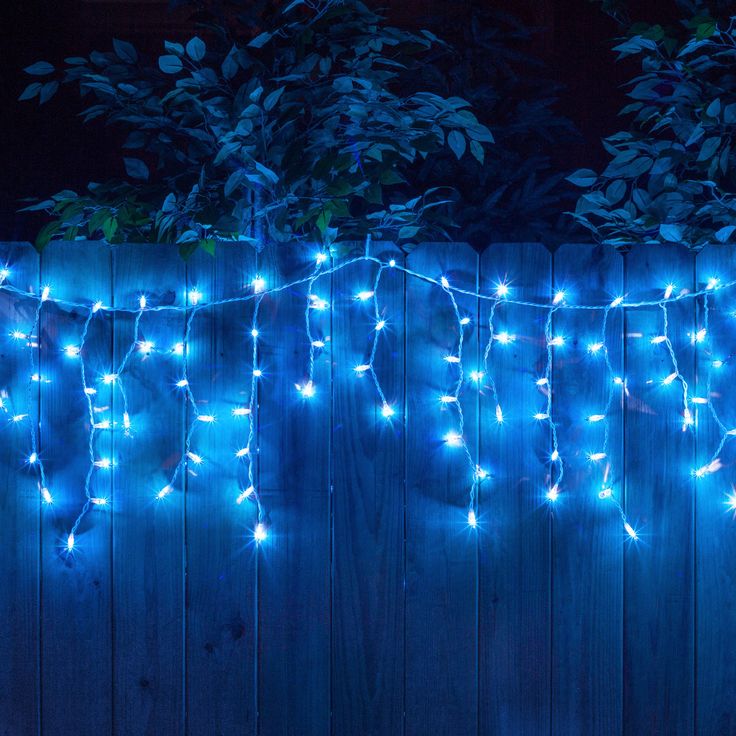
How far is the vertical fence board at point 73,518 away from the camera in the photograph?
1851mm

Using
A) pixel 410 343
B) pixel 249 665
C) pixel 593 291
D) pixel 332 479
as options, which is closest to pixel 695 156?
pixel 593 291

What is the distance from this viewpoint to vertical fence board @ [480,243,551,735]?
5.99 feet

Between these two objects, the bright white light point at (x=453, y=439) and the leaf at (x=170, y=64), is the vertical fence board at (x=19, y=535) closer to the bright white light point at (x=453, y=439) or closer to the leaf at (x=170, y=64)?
the leaf at (x=170, y=64)

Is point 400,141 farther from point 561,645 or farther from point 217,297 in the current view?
point 561,645

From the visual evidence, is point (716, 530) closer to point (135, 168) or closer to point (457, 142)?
point (457, 142)

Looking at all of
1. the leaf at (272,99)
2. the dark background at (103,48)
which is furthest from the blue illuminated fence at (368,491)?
the dark background at (103,48)

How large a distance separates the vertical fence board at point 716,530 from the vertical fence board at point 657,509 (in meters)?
0.03

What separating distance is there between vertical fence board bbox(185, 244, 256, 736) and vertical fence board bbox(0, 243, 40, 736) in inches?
16.8

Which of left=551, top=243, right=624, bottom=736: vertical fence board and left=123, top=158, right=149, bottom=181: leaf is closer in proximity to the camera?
left=551, top=243, right=624, bottom=736: vertical fence board

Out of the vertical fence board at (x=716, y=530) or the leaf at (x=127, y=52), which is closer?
the vertical fence board at (x=716, y=530)

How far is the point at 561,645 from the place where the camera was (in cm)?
183

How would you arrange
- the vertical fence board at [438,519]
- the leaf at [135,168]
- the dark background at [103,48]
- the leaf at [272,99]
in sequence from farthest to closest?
the dark background at [103,48] < the leaf at [135,168] < the vertical fence board at [438,519] < the leaf at [272,99]

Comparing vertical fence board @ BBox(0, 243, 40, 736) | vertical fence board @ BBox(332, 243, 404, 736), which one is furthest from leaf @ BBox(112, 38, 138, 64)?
vertical fence board @ BBox(332, 243, 404, 736)

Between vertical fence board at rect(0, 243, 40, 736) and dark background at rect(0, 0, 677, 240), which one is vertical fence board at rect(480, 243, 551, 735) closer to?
vertical fence board at rect(0, 243, 40, 736)
